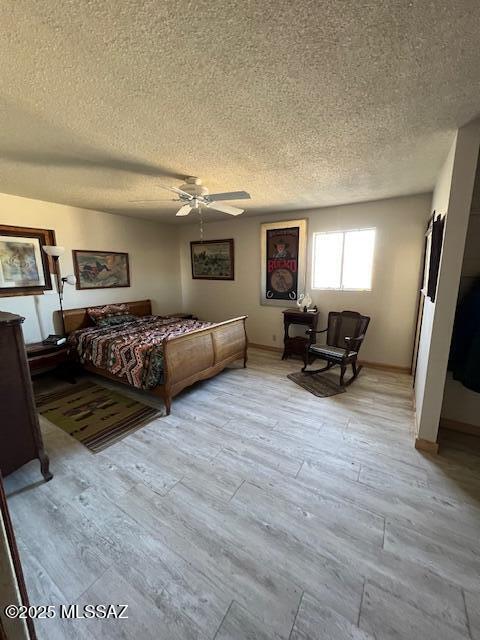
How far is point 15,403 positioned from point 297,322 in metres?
3.63

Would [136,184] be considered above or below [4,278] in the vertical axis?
above

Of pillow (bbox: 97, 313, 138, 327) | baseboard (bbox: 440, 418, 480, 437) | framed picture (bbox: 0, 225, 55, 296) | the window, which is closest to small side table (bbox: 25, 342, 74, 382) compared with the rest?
pillow (bbox: 97, 313, 138, 327)

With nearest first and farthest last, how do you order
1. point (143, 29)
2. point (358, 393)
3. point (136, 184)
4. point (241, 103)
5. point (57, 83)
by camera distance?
point (143, 29)
point (57, 83)
point (241, 103)
point (136, 184)
point (358, 393)

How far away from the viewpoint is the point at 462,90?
1388 millimetres

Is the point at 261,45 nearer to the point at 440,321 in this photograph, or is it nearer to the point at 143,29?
the point at 143,29

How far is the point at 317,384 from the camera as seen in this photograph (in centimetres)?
344

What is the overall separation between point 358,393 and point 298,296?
1.94 metres

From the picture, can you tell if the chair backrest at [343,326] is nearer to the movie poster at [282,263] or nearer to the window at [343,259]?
the window at [343,259]

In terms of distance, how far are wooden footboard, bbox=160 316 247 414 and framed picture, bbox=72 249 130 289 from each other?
2.41 metres

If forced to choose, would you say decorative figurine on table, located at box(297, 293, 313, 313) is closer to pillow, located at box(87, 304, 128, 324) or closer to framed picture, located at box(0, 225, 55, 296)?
pillow, located at box(87, 304, 128, 324)

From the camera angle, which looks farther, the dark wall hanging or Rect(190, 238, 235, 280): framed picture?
Rect(190, 238, 235, 280): framed picture

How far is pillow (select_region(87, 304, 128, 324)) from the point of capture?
416 cm

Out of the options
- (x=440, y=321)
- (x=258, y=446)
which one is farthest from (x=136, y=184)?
(x=440, y=321)

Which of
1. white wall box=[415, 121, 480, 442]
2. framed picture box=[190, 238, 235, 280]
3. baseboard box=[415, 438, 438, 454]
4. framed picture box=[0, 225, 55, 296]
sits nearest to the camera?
white wall box=[415, 121, 480, 442]
